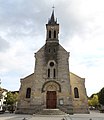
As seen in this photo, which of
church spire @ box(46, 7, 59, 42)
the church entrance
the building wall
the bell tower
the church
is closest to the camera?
the church

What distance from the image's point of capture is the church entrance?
36134 millimetres

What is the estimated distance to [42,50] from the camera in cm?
3966

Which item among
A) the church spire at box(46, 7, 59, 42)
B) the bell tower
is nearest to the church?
the church spire at box(46, 7, 59, 42)

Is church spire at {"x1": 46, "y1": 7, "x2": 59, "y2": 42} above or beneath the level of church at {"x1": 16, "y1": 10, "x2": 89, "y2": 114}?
above

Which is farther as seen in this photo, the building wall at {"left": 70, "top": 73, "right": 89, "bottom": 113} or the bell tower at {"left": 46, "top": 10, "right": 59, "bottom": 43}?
the bell tower at {"left": 46, "top": 10, "right": 59, "bottom": 43}

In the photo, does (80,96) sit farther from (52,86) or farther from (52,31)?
(52,31)

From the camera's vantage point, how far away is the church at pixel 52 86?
35875 millimetres

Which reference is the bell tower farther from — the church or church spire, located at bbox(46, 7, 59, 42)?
the church


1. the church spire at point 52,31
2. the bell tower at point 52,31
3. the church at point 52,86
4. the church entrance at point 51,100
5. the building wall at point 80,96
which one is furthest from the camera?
the bell tower at point 52,31

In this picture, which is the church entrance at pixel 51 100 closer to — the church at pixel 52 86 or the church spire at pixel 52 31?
the church at pixel 52 86

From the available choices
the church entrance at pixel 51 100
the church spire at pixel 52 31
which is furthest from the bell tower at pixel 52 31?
the church entrance at pixel 51 100

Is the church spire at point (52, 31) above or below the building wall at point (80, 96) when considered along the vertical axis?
above

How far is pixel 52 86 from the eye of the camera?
122 ft

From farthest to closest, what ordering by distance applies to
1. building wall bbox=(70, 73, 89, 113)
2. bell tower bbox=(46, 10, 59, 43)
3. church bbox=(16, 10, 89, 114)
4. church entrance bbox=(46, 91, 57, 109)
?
1. bell tower bbox=(46, 10, 59, 43)
2. building wall bbox=(70, 73, 89, 113)
3. church entrance bbox=(46, 91, 57, 109)
4. church bbox=(16, 10, 89, 114)
